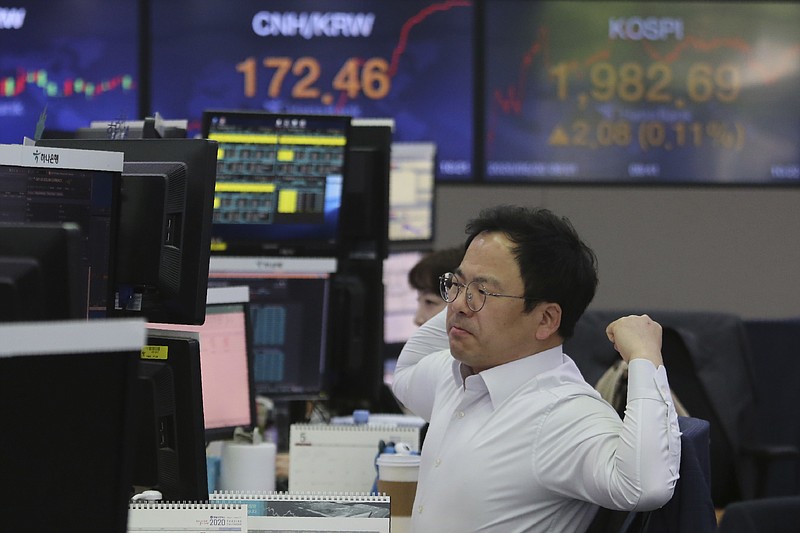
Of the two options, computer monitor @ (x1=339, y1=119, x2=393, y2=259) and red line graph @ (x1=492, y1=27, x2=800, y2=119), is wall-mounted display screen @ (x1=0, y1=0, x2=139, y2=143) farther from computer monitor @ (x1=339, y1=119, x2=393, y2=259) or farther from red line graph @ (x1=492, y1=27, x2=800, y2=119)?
computer monitor @ (x1=339, y1=119, x2=393, y2=259)

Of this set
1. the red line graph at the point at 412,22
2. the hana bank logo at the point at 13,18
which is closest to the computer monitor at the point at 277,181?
the red line graph at the point at 412,22

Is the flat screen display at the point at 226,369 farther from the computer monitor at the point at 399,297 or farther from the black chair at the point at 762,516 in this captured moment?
the computer monitor at the point at 399,297

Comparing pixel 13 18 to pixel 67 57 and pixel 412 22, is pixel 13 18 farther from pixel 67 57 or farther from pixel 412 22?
pixel 412 22

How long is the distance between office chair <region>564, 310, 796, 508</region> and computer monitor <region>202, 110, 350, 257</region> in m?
1.18

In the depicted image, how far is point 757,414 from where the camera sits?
4184 mm

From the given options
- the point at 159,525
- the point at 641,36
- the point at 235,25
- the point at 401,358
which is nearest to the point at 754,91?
the point at 641,36

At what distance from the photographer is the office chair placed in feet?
12.7

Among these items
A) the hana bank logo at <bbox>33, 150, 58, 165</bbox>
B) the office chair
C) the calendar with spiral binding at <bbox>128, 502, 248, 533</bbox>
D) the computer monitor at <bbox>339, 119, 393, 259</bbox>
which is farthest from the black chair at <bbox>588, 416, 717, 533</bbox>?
the office chair

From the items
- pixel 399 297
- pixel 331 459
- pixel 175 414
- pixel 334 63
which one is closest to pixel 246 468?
pixel 331 459

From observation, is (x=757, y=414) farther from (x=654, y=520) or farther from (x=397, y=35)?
(x=654, y=520)

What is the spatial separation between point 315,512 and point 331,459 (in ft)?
2.57

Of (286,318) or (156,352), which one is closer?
(156,352)

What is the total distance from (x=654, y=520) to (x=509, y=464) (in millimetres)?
249

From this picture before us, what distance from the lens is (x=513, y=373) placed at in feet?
6.77
